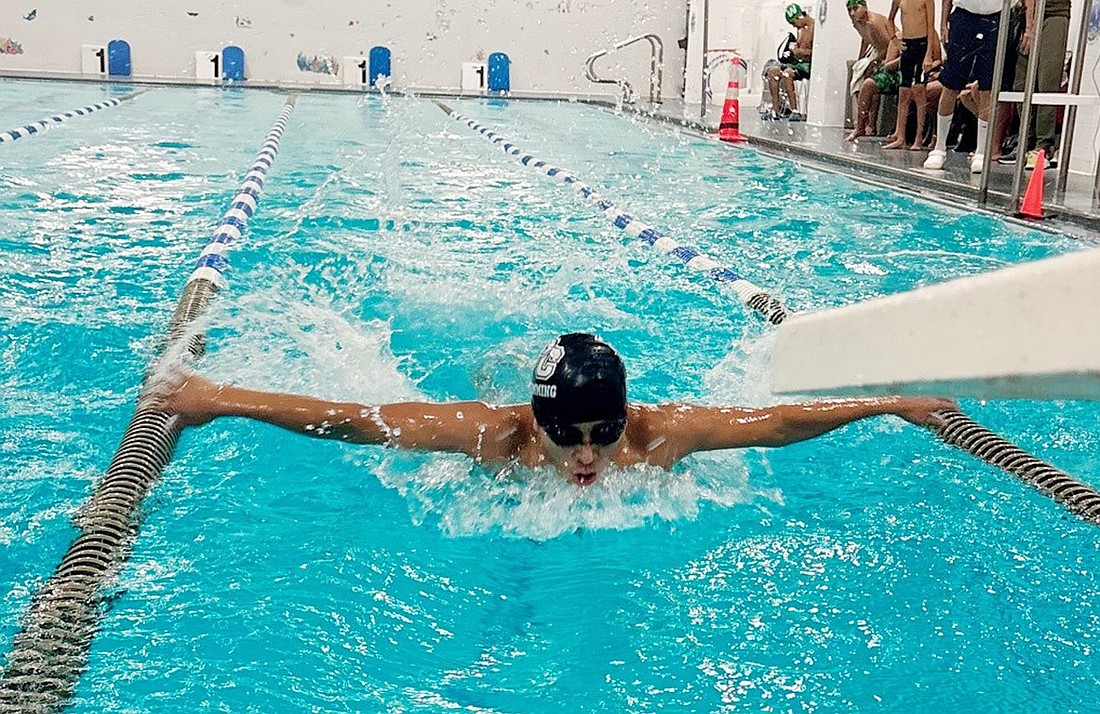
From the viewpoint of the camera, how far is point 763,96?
1773cm

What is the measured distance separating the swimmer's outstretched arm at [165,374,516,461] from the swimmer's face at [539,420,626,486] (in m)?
0.16

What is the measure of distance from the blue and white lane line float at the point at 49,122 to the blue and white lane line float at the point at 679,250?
443 cm

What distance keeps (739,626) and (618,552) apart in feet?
1.41

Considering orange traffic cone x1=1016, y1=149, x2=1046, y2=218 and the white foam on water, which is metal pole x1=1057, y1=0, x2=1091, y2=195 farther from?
the white foam on water

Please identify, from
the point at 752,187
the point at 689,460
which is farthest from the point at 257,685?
the point at 752,187

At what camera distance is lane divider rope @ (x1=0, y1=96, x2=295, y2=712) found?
6.08ft

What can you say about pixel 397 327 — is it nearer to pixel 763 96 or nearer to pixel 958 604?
pixel 958 604

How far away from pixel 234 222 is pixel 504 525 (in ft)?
13.2

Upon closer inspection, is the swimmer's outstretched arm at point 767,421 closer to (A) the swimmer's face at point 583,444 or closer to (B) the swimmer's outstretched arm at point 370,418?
(A) the swimmer's face at point 583,444

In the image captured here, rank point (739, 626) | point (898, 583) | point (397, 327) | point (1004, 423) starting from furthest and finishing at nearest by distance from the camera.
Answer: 1. point (397, 327)
2. point (1004, 423)
3. point (898, 583)
4. point (739, 626)

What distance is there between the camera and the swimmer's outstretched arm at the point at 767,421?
2.67 metres

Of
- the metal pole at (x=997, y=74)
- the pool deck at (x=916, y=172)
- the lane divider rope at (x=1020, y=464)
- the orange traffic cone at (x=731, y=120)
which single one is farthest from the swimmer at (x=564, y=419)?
the orange traffic cone at (x=731, y=120)

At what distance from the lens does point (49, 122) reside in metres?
10.9

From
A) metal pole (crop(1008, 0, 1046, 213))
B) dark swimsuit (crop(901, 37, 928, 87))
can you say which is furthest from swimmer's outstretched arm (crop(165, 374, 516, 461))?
dark swimsuit (crop(901, 37, 928, 87))
